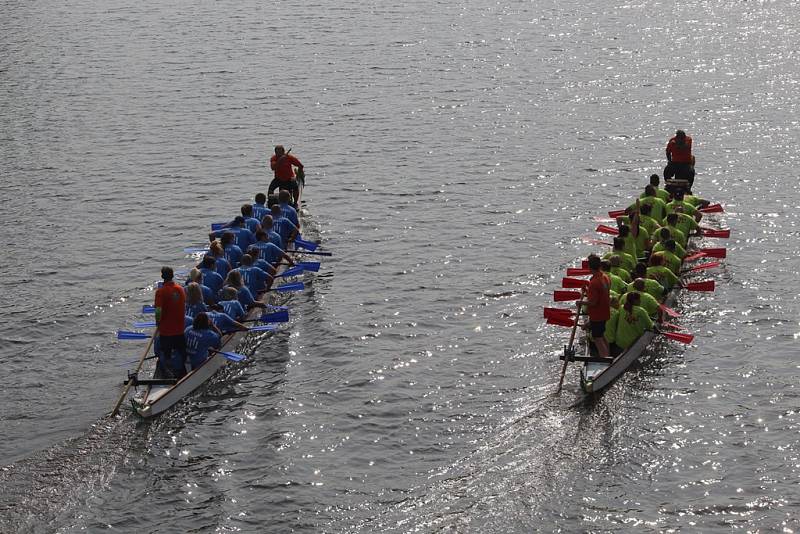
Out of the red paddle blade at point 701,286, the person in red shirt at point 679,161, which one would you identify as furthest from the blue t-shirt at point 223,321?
the person in red shirt at point 679,161

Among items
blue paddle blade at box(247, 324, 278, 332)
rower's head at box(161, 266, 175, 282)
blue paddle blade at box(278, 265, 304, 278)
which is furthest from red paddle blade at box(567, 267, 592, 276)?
rower's head at box(161, 266, 175, 282)

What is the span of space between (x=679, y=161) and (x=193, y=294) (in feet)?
62.3

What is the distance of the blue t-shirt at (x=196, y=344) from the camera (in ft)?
90.3

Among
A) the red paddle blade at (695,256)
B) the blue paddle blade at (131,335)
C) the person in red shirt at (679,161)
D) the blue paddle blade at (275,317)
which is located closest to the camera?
the blue paddle blade at (131,335)

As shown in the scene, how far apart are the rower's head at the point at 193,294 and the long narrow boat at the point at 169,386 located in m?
1.23

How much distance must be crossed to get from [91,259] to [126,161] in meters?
11.6

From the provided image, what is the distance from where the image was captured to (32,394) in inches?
1099

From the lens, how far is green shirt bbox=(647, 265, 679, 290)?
101ft

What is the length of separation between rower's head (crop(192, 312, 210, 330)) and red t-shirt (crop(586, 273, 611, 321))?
30.2 feet

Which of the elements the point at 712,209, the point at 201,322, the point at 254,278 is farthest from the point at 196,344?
the point at 712,209

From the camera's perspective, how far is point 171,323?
27.0 metres

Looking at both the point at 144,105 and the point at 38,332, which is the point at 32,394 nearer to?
the point at 38,332

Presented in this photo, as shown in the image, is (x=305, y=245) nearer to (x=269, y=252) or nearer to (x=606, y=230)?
(x=269, y=252)

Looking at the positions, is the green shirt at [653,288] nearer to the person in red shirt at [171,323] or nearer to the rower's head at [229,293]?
the rower's head at [229,293]
